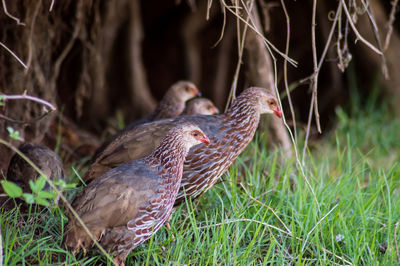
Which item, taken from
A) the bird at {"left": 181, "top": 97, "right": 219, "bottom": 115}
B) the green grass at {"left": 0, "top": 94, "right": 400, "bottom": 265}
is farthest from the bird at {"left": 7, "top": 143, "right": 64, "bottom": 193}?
the bird at {"left": 181, "top": 97, "right": 219, "bottom": 115}

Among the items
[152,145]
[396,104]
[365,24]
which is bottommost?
[396,104]

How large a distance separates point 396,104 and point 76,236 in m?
5.67

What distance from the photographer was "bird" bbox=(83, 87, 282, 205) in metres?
4.48

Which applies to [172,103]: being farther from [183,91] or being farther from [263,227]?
[263,227]

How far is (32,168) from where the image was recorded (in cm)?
481

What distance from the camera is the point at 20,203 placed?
4.49m

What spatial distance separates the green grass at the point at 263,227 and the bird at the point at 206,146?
0.22 metres

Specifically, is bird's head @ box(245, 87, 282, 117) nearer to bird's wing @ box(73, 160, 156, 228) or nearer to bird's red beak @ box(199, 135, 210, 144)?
bird's red beak @ box(199, 135, 210, 144)

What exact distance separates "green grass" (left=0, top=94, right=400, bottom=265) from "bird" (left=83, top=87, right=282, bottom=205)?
0.72 ft

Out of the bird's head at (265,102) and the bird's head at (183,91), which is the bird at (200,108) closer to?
the bird's head at (183,91)

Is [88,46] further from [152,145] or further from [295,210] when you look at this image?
[295,210]

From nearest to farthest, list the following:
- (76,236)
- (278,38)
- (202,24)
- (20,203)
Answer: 1. (76,236)
2. (20,203)
3. (202,24)
4. (278,38)

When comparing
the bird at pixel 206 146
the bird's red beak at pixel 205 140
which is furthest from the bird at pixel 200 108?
the bird's red beak at pixel 205 140

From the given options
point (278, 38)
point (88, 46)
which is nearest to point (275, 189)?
point (88, 46)
